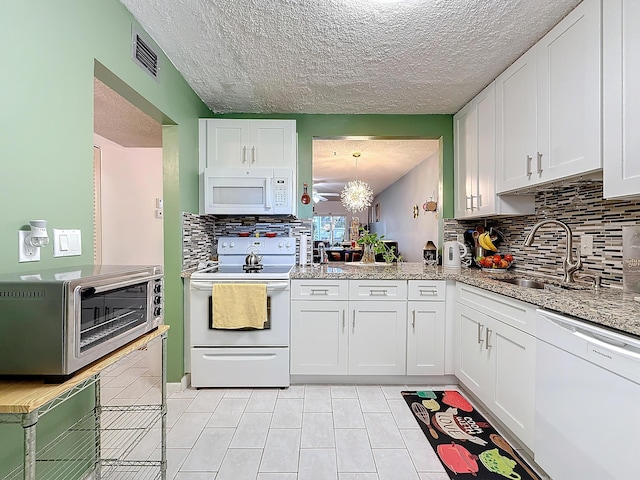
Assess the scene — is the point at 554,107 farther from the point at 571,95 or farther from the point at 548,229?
the point at 548,229

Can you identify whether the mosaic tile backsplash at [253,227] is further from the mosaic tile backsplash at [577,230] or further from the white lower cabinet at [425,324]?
the mosaic tile backsplash at [577,230]

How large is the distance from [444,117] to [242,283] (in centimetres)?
239

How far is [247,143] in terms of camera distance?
9.14 ft

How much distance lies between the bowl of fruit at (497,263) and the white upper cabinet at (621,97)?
4.18 feet

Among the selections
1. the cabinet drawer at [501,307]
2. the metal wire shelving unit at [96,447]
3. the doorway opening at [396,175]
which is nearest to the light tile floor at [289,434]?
the metal wire shelving unit at [96,447]

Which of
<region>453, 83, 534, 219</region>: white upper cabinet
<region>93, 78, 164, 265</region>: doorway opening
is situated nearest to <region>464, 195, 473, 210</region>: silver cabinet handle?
<region>453, 83, 534, 219</region>: white upper cabinet

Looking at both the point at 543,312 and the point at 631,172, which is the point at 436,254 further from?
the point at 631,172

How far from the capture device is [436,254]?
10.2 ft

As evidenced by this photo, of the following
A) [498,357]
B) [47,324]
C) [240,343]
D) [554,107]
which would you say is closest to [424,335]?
[498,357]

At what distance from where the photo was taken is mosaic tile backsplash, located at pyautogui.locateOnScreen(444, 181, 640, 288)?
173cm

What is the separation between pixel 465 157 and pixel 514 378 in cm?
185

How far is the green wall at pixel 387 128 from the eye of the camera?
119 inches

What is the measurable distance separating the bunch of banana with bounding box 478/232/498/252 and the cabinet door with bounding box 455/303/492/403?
0.73 metres

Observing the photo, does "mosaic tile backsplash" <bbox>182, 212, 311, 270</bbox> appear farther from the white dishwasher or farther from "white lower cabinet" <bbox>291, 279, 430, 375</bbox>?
the white dishwasher
